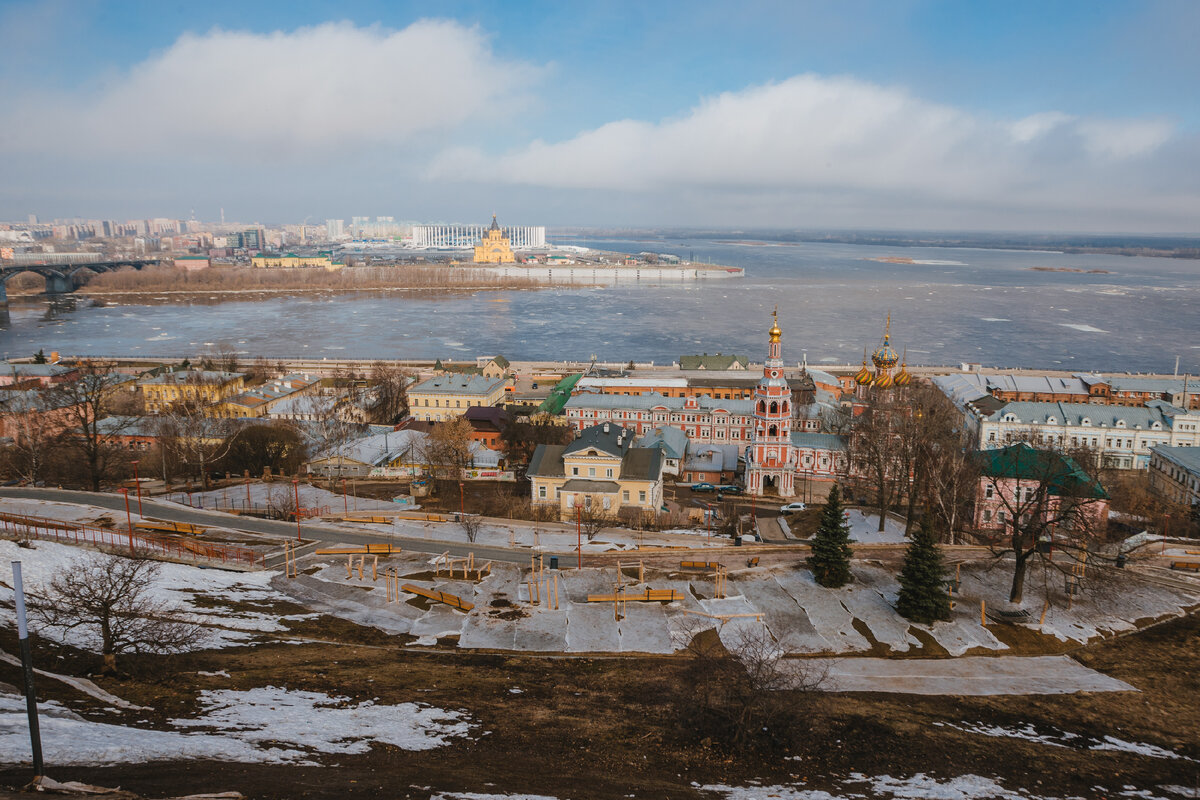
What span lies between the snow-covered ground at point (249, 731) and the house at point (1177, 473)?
1425 inches

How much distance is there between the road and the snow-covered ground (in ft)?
35.8

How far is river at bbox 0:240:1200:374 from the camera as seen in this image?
83875 millimetres

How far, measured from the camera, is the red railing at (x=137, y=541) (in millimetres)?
22469

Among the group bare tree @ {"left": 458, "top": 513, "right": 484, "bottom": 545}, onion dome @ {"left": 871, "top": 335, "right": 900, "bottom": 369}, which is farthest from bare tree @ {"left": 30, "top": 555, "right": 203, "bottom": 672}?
onion dome @ {"left": 871, "top": 335, "right": 900, "bottom": 369}

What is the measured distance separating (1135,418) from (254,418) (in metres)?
52.5

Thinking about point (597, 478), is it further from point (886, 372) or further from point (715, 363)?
point (715, 363)

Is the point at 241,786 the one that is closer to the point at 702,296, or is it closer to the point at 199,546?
the point at 199,546

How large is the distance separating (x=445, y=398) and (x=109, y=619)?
36591mm

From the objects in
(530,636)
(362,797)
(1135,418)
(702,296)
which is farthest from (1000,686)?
(702,296)

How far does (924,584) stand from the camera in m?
20.6

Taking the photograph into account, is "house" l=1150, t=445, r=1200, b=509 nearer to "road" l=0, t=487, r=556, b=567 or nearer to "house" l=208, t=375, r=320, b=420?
"road" l=0, t=487, r=556, b=567

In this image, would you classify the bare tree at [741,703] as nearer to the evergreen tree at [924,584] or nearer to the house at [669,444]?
the evergreen tree at [924,584]

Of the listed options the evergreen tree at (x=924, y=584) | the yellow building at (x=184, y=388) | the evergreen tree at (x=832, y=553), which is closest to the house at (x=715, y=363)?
the yellow building at (x=184, y=388)

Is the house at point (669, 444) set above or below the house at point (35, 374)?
below
